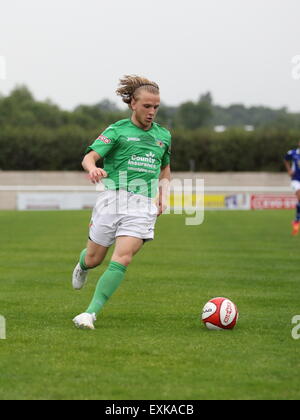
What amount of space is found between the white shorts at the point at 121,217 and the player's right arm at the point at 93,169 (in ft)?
1.45

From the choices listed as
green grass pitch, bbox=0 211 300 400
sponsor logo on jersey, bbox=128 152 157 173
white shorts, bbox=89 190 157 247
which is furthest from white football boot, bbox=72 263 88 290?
sponsor logo on jersey, bbox=128 152 157 173

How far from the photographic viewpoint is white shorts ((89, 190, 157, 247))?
834 cm

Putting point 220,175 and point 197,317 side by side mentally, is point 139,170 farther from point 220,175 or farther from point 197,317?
point 220,175

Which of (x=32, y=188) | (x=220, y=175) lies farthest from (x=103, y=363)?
(x=220, y=175)

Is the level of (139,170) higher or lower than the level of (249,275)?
higher

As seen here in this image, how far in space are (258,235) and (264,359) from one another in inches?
672

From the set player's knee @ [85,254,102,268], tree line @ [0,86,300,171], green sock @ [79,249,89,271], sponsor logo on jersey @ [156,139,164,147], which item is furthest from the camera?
tree line @ [0,86,300,171]

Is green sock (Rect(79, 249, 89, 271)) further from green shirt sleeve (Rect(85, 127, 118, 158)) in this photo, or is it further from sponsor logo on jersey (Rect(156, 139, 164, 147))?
sponsor logo on jersey (Rect(156, 139, 164, 147))

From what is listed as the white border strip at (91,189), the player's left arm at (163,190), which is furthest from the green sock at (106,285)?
the white border strip at (91,189)

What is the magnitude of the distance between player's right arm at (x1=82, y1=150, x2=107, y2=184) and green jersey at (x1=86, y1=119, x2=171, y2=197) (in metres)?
0.10

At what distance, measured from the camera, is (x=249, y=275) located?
522 inches

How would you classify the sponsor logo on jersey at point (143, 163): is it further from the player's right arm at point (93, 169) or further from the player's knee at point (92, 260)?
the player's knee at point (92, 260)

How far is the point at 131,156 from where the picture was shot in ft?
27.6

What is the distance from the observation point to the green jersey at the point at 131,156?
8.39 metres
